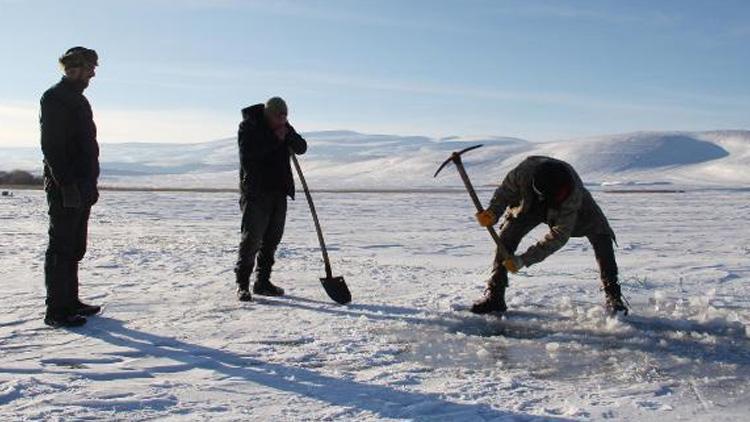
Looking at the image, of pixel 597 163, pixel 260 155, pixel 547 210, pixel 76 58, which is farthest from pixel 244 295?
pixel 597 163

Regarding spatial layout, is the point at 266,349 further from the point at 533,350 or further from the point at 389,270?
the point at 389,270

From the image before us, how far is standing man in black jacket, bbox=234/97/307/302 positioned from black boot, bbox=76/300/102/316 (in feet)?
3.36

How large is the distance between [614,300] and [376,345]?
75.8 inches

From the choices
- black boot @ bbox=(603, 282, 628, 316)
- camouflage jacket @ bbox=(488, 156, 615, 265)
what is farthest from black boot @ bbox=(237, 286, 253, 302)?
black boot @ bbox=(603, 282, 628, 316)

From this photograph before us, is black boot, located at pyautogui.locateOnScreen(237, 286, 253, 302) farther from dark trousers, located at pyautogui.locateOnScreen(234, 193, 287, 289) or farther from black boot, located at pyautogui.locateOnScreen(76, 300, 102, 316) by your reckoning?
black boot, located at pyautogui.locateOnScreen(76, 300, 102, 316)

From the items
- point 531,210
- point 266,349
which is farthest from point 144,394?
point 531,210

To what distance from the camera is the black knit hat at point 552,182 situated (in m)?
4.52

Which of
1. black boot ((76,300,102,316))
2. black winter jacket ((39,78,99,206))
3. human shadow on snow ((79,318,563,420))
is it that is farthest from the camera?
black boot ((76,300,102,316))

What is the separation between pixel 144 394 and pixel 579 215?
A: 10.4ft

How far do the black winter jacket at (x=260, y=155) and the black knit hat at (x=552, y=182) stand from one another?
2.05 metres

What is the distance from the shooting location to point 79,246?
15.5 feet

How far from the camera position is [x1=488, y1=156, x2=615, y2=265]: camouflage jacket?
468 centimetres

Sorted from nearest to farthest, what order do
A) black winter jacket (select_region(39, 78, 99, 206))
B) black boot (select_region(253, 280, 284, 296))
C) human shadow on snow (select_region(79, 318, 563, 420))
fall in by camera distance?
human shadow on snow (select_region(79, 318, 563, 420))
black winter jacket (select_region(39, 78, 99, 206))
black boot (select_region(253, 280, 284, 296))

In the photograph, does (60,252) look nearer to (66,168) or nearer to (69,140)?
(66,168)
